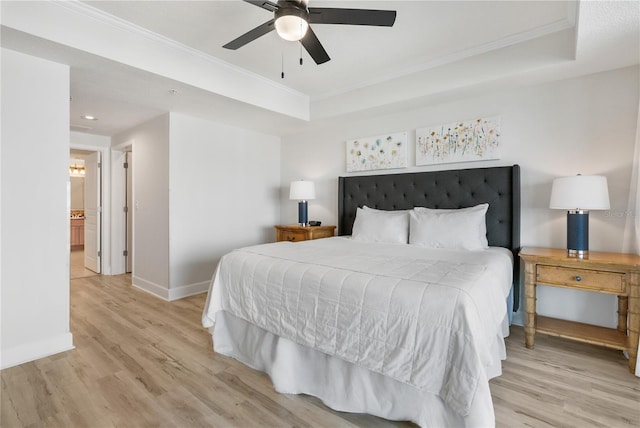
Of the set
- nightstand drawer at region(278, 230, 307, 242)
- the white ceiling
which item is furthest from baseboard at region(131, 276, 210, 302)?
the white ceiling

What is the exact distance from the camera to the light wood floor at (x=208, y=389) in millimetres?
1659

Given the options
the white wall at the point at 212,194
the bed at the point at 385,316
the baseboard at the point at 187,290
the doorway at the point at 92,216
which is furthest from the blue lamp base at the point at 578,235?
the doorway at the point at 92,216

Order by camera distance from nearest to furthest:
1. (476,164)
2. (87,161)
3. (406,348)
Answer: (406,348), (476,164), (87,161)

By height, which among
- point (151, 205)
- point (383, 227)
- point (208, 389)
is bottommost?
point (208, 389)

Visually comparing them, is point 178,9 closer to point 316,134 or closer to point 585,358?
point 316,134

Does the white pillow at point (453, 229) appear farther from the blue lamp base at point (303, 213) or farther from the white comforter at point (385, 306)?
the blue lamp base at point (303, 213)

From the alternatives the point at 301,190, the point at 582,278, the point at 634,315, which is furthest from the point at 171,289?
the point at 634,315

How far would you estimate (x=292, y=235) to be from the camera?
423 centimetres

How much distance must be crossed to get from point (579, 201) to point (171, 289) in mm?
4206

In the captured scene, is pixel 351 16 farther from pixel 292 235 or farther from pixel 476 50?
pixel 292 235

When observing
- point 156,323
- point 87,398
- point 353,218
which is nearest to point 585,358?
point 353,218

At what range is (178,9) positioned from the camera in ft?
7.51

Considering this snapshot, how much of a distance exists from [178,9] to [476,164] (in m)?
3.04

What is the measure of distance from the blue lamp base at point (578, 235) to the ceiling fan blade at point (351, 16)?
6.73 ft
